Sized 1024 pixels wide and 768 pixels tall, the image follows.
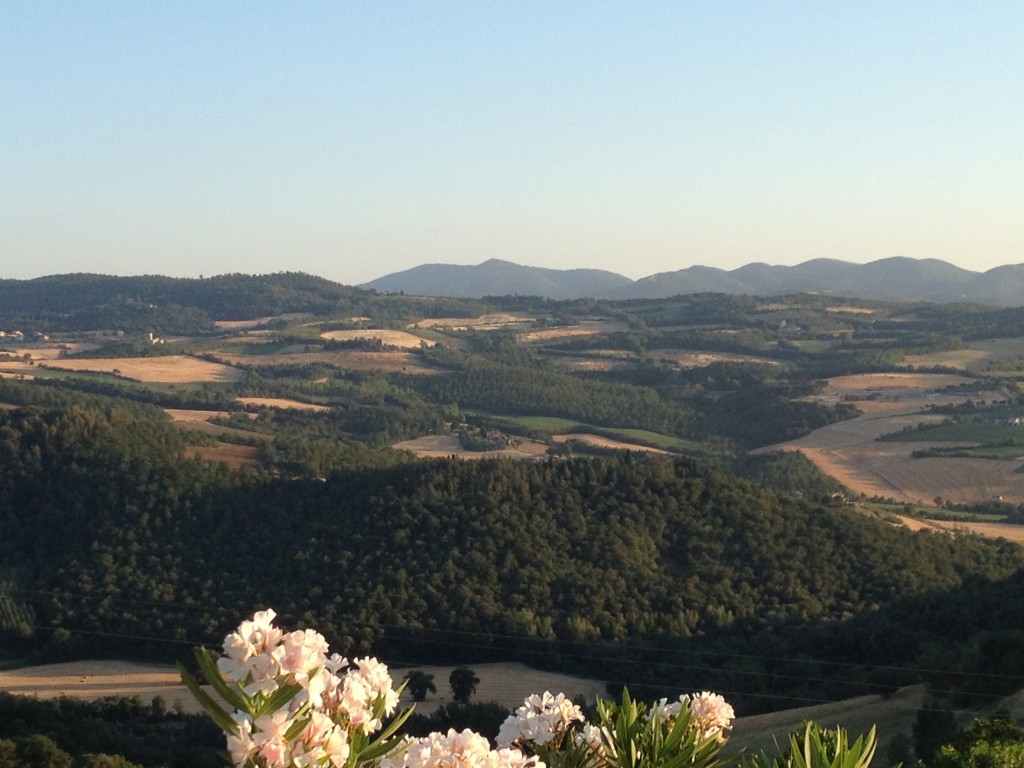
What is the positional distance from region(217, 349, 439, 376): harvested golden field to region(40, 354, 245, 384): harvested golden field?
4875 millimetres

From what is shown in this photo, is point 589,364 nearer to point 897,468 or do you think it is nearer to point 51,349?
point 51,349

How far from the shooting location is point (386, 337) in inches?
5674

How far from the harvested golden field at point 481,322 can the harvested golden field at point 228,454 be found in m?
106

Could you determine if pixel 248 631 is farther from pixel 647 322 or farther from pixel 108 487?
pixel 647 322

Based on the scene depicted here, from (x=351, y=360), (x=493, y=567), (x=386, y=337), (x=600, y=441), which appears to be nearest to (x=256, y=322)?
(x=386, y=337)

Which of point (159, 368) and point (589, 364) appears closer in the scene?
point (159, 368)

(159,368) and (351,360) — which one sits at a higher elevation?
(159,368)

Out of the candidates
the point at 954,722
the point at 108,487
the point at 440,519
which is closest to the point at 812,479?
the point at 440,519

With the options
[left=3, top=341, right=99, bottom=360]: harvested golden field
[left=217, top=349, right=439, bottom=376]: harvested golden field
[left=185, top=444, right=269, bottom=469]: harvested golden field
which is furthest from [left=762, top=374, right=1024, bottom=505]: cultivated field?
[left=3, top=341, right=99, bottom=360]: harvested golden field

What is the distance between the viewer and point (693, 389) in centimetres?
11331

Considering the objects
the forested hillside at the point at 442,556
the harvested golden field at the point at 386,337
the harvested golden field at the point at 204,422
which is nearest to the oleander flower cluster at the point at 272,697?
the forested hillside at the point at 442,556

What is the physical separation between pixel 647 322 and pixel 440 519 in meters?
120

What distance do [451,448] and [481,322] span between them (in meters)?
92.9

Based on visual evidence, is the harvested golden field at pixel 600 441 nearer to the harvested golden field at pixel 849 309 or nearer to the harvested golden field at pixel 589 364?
the harvested golden field at pixel 589 364
